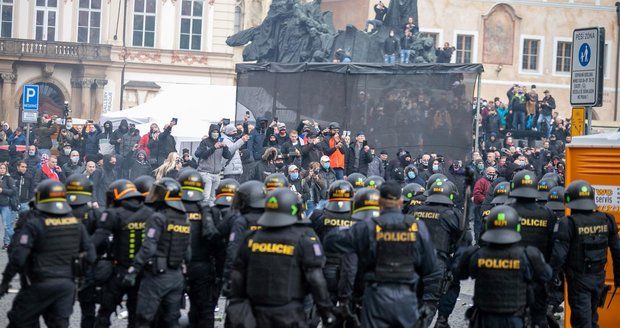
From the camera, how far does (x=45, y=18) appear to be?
53.4 metres

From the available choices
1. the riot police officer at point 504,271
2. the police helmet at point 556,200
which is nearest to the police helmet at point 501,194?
the police helmet at point 556,200

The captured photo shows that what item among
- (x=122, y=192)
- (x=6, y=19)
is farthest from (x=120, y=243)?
(x=6, y=19)

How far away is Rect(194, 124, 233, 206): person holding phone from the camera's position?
970 inches

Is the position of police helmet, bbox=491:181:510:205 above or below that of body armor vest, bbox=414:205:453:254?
above

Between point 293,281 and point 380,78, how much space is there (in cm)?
1859

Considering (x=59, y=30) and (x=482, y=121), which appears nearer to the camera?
(x=482, y=121)

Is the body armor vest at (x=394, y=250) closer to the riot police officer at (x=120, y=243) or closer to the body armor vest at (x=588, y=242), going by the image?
the riot police officer at (x=120, y=243)

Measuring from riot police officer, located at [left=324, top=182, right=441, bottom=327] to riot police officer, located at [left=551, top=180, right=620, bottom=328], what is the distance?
2491mm

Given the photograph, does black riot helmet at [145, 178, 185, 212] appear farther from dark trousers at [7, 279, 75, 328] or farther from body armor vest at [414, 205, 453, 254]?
body armor vest at [414, 205, 453, 254]

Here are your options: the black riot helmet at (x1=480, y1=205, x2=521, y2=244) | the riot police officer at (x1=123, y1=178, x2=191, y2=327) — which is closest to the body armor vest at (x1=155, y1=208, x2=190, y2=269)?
the riot police officer at (x1=123, y1=178, x2=191, y2=327)

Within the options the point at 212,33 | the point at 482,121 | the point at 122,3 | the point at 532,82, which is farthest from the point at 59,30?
the point at 482,121

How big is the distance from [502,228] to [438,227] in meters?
3.08

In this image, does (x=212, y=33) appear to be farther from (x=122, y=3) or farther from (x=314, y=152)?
(x=314, y=152)

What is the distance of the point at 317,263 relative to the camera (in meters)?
10.6
